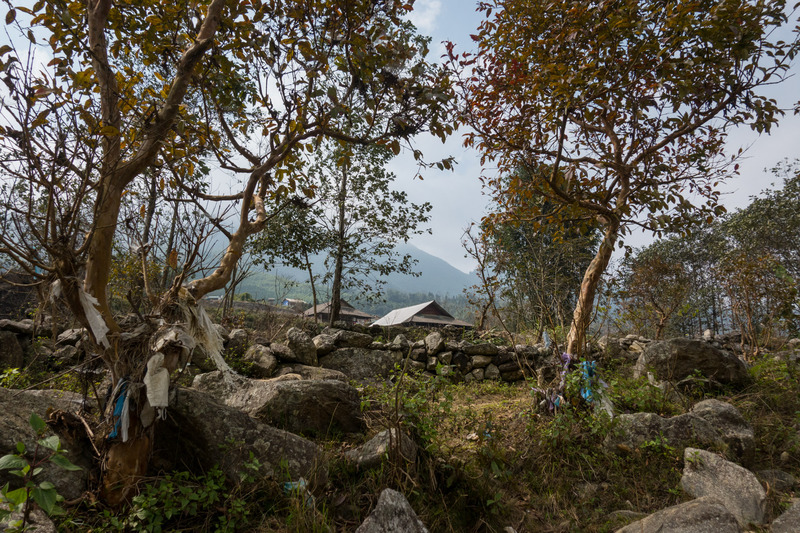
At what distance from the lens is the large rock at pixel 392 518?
221cm

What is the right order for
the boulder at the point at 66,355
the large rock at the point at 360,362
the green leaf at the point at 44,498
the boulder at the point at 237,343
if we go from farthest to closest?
the large rock at the point at 360,362
the boulder at the point at 237,343
the boulder at the point at 66,355
the green leaf at the point at 44,498

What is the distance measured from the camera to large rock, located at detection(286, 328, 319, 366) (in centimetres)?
570

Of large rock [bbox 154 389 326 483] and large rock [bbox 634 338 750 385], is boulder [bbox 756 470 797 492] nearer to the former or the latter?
large rock [bbox 634 338 750 385]

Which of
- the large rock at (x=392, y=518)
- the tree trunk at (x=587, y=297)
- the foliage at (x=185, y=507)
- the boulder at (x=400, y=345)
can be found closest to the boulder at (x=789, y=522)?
the tree trunk at (x=587, y=297)

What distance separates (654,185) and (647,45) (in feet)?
4.56

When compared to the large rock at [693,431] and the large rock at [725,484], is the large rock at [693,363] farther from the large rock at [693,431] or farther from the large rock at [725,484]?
the large rock at [725,484]

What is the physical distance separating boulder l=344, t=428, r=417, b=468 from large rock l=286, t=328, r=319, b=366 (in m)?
2.90

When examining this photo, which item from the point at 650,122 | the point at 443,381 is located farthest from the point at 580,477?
the point at 650,122

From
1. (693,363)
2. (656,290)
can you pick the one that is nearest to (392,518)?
(693,363)

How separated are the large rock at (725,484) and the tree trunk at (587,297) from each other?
1348 millimetres

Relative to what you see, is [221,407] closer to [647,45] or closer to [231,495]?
[231,495]

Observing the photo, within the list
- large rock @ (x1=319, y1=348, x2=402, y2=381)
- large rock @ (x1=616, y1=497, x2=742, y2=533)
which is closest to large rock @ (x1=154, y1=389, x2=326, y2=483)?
large rock @ (x1=616, y1=497, x2=742, y2=533)

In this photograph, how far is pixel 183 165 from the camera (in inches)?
144

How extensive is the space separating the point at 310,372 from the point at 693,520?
4081mm
